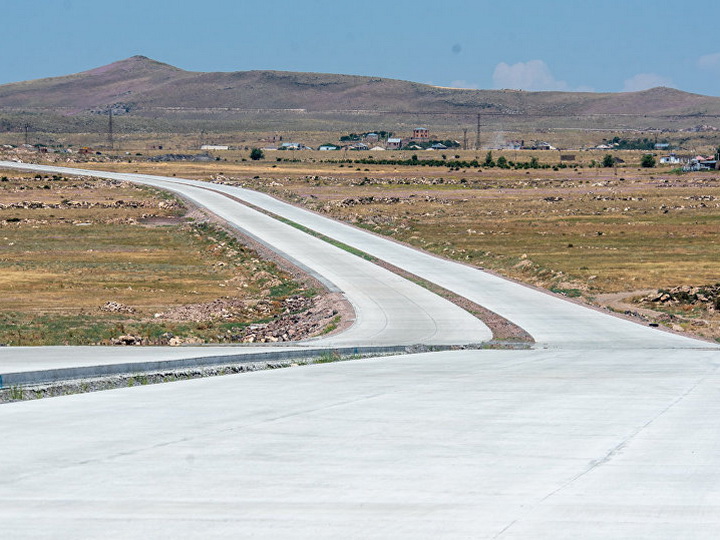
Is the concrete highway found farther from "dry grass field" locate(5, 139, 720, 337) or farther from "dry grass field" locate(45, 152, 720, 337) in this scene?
"dry grass field" locate(5, 139, 720, 337)

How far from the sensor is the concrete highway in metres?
8.52

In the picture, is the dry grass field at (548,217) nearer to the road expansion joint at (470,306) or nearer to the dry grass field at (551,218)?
the dry grass field at (551,218)

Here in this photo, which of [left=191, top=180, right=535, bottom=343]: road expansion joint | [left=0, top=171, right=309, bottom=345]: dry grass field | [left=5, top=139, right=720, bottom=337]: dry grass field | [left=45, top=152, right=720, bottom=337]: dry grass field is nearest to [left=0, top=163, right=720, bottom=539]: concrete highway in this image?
[left=191, top=180, right=535, bottom=343]: road expansion joint

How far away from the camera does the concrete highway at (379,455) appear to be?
8516 millimetres

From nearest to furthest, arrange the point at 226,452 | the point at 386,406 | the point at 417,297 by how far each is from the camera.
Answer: the point at 226,452 → the point at 386,406 → the point at 417,297

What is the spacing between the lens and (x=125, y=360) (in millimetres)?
18703

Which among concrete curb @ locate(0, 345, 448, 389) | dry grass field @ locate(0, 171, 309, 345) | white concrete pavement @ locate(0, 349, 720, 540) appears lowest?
dry grass field @ locate(0, 171, 309, 345)

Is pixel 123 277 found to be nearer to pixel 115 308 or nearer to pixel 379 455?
pixel 115 308

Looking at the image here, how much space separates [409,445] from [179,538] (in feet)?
14.1

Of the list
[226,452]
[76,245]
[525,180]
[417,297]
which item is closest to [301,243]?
[76,245]

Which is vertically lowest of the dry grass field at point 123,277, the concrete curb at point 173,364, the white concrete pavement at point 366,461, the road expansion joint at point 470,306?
the dry grass field at point 123,277

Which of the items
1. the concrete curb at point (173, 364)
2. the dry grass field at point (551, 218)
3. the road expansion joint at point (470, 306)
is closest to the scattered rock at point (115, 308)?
the road expansion joint at point (470, 306)

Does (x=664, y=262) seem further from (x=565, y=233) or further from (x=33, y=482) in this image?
(x=33, y=482)

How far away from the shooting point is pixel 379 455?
1128cm
